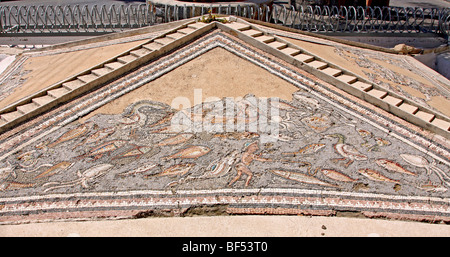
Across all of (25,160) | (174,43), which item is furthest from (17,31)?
(25,160)

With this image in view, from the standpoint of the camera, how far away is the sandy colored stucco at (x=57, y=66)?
9.14 m

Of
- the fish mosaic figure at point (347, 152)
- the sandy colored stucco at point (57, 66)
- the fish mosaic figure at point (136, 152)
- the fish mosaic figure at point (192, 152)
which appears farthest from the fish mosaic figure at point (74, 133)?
the fish mosaic figure at point (347, 152)

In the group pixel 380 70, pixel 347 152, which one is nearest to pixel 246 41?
pixel 347 152

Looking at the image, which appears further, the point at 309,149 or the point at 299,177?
the point at 309,149

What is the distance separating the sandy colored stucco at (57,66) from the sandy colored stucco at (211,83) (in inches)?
103

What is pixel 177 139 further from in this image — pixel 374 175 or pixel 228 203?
pixel 374 175

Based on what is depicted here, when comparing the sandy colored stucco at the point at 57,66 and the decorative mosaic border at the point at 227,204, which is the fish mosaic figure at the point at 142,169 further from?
the sandy colored stucco at the point at 57,66

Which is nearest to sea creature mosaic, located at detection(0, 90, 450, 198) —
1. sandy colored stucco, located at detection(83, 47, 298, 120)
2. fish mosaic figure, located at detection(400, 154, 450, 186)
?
fish mosaic figure, located at detection(400, 154, 450, 186)

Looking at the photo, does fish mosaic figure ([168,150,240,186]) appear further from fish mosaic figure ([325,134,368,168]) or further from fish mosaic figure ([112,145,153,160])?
fish mosaic figure ([325,134,368,168])

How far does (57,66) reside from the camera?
10273mm

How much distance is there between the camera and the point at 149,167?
579 cm

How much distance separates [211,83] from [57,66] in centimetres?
508

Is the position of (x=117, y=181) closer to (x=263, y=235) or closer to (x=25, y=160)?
(x=25, y=160)

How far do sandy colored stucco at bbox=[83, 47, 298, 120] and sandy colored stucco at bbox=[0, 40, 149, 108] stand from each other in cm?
261
